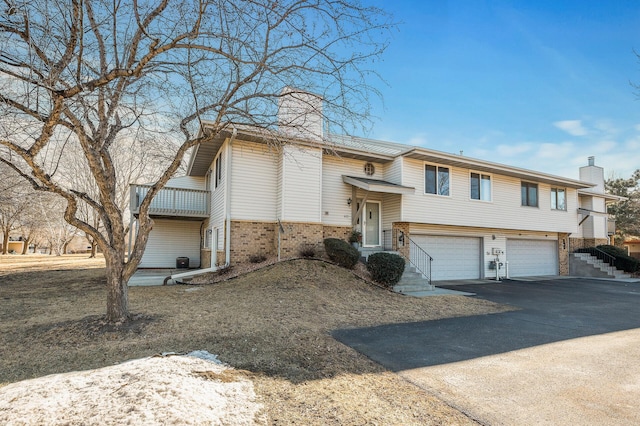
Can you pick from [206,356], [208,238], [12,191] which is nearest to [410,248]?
[208,238]

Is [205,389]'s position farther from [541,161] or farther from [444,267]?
[541,161]

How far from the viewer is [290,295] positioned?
879cm

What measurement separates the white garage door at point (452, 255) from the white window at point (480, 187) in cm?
205

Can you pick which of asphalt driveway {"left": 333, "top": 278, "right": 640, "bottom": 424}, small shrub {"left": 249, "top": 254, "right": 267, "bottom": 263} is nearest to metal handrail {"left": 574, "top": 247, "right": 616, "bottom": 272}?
asphalt driveway {"left": 333, "top": 278, "right": 640, "bottom": 424}

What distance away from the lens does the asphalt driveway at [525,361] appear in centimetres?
357

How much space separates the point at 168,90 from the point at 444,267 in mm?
13250

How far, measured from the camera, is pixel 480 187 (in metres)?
16.0

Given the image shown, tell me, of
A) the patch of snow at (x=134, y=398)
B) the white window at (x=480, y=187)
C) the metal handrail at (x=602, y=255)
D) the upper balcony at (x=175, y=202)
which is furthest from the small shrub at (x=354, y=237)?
the metal handrail at (x=602, y=255)

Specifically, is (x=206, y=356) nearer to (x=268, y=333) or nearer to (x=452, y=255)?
Result: (x=268, y=333)

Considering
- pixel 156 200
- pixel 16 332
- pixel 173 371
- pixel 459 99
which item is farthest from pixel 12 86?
pixel 459 99

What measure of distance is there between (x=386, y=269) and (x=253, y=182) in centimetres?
565

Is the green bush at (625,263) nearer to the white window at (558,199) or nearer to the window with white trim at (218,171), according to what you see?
the white window at (558,199)

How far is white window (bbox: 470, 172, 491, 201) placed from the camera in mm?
15836

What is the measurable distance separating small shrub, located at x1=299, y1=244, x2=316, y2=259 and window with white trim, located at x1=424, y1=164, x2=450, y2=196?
5.51 meters
